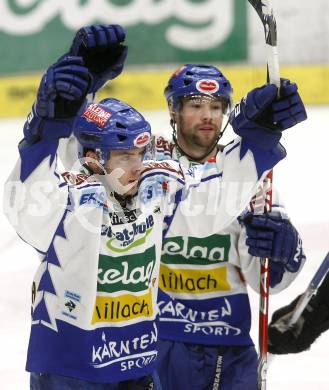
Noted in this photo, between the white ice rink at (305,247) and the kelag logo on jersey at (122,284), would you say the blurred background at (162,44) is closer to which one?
the white ice rink at (305,247)

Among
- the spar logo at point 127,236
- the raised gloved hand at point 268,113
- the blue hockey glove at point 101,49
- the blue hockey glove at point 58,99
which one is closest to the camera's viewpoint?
the blue hockey glove at point 58,99

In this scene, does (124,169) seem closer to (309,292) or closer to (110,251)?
(110,251)

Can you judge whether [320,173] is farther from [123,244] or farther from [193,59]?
[123,244]

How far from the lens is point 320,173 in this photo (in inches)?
263

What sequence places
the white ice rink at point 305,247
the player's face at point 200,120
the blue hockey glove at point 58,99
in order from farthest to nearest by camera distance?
the white ice rink at point 305,247
the player's face at point 200,120
the blue hockey glove at point 58,99

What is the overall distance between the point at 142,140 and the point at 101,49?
41 cm

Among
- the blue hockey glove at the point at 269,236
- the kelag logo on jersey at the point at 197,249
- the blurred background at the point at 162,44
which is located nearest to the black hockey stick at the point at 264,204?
the blue hockey glove at the point at 269,236

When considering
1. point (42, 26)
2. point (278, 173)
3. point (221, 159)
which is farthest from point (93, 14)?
point (221, 159)

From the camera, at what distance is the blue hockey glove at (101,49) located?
10.1 feet

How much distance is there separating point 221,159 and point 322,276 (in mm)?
843

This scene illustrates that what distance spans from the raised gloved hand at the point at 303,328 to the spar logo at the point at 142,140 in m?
0.93

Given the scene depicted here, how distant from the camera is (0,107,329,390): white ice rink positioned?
432 cm

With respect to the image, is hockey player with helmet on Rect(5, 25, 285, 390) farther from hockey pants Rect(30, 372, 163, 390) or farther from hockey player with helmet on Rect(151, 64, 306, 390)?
hockey player with helmet on Rect(151, 64, 306, 390)

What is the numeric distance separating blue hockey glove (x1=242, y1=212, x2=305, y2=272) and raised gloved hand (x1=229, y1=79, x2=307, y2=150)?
483mm
